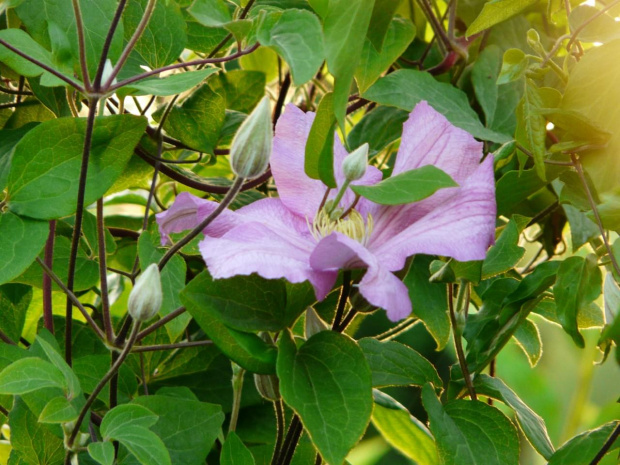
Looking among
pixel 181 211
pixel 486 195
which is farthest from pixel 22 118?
pixel 486 195

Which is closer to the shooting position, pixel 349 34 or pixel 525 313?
pixel 349 34

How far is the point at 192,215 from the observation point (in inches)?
17.1

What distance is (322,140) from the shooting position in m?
0.41

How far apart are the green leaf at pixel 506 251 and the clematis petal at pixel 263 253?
15cm

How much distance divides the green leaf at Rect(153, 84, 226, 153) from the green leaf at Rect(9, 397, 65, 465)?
Result: 0.23 meters

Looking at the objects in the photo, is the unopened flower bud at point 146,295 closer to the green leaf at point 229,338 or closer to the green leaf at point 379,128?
the green leaf at point 229,338

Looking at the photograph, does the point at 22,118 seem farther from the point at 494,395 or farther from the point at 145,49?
the point at 494,395

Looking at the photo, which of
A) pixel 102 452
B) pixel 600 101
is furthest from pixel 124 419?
pixel 600 101

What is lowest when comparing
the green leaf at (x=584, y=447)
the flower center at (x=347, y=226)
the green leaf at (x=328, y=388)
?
the green leaf at (x=584, y=447)

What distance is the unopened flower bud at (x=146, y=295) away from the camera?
382 millimetres

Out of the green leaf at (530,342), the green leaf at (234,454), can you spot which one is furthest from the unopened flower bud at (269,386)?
the green leaf at (530,342)

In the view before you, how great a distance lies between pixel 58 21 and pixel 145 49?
0.25 feet

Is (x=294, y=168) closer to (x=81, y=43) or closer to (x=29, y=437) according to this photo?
(x=81, y=43)

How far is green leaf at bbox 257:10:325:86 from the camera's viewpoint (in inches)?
14.3
